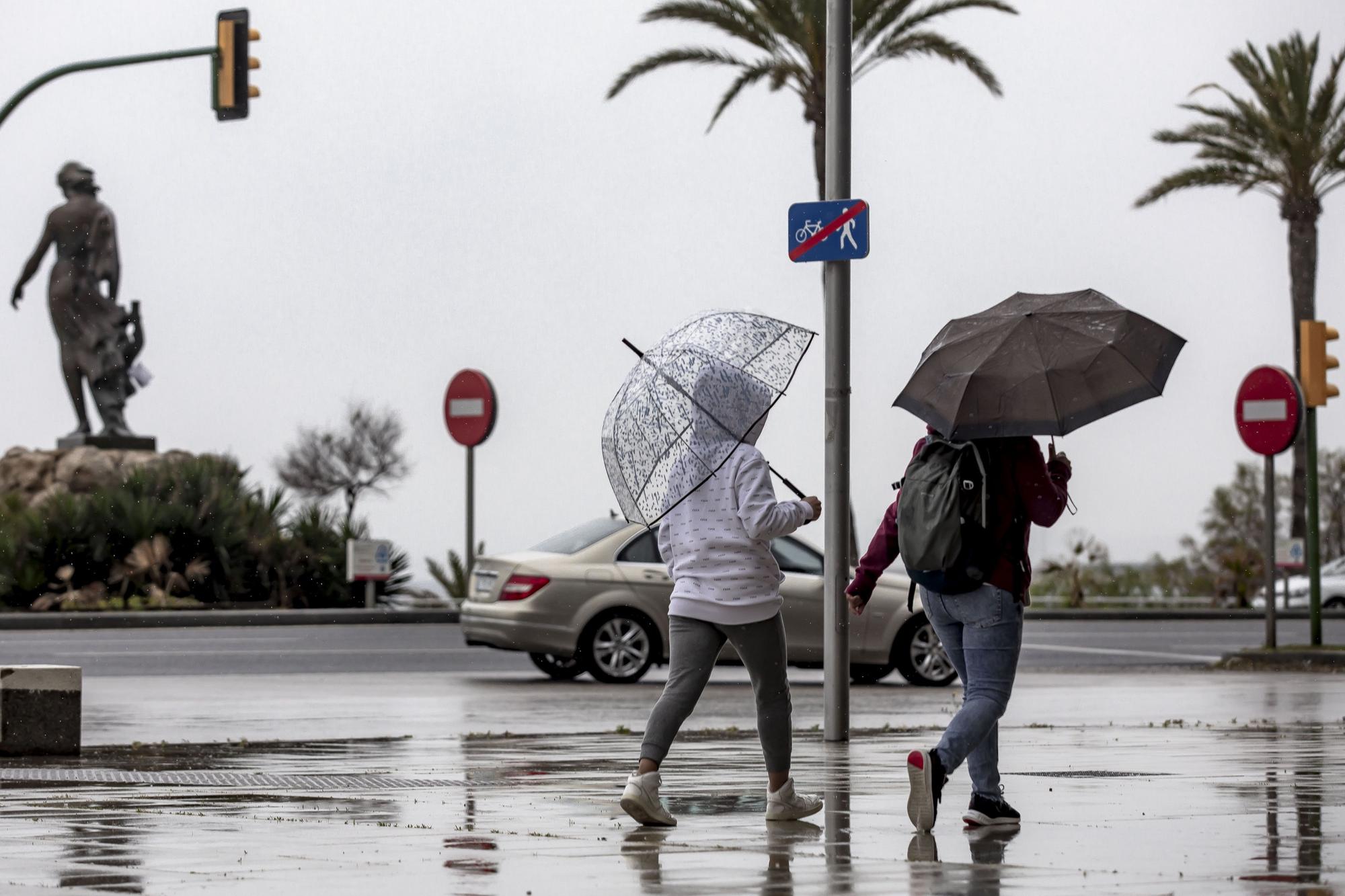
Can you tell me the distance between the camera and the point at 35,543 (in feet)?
110

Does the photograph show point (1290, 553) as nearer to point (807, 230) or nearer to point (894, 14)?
point (894, 14)

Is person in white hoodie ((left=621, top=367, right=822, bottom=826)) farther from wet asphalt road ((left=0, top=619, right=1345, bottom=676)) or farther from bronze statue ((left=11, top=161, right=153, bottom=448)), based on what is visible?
bronze statue ((left=11, top=161, right=153, bottom=448))

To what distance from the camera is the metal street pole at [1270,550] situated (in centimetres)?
2177

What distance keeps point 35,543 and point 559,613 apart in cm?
1641

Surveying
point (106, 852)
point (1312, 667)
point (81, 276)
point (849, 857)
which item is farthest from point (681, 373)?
point (81, 276)

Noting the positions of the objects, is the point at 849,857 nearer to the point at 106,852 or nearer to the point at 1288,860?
the point at 1288,860

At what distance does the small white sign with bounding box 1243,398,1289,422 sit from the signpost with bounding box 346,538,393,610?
14065mm

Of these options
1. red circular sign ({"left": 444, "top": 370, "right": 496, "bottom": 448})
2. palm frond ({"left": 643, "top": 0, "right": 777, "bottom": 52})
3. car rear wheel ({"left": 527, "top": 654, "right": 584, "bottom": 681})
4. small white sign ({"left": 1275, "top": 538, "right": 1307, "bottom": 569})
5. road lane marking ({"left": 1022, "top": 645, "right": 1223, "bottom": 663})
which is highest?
palm frond ({"left": 643, "top": 0, "right": 777, "bottom": 52})

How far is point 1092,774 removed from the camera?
10.0 meters

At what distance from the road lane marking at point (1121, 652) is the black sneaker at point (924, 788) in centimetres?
1687

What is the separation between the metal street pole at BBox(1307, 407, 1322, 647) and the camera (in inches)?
923

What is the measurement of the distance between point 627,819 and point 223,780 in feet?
8.85

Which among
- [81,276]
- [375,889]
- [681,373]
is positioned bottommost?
[375,889]

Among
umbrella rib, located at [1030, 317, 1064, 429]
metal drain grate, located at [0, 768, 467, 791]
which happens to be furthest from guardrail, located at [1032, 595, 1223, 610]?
umbrella rib, located at [1030, 317, 1064, 429]
